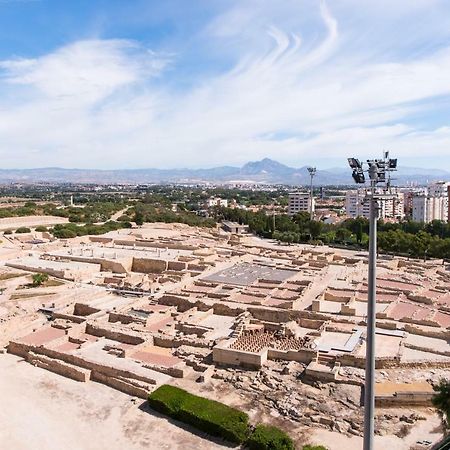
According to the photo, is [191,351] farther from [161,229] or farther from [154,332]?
[161,229]

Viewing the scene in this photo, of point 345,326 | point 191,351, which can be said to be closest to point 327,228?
point 345,326

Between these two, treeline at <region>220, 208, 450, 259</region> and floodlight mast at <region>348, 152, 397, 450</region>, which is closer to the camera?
floodlight mast at <region>348, 152, 397, 450</region>

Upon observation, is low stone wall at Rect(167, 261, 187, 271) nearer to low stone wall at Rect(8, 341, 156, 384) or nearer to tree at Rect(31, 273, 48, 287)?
tree at Rect(31, 273, 48, 287)

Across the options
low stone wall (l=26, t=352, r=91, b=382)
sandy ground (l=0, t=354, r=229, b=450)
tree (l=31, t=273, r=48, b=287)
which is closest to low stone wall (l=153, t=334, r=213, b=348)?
low stone wall (l=26, t=352, r=91, b=382)

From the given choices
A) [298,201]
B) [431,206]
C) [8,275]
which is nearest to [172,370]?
[8,275]

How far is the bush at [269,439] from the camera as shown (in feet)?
42.4

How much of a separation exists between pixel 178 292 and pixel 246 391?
12.6 metres

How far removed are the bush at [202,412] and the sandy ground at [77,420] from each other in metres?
0.28

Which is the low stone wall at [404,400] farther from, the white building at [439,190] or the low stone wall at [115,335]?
the white building at [439,190]

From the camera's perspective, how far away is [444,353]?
1908 cm

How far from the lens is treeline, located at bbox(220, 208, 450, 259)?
146 ft

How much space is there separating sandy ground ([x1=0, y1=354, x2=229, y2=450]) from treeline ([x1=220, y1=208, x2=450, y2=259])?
114 feet

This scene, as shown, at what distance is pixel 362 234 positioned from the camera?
58.0 metres

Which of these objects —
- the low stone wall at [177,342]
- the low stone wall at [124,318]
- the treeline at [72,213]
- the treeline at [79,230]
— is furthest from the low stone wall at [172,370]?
the treeline at [72,213]
